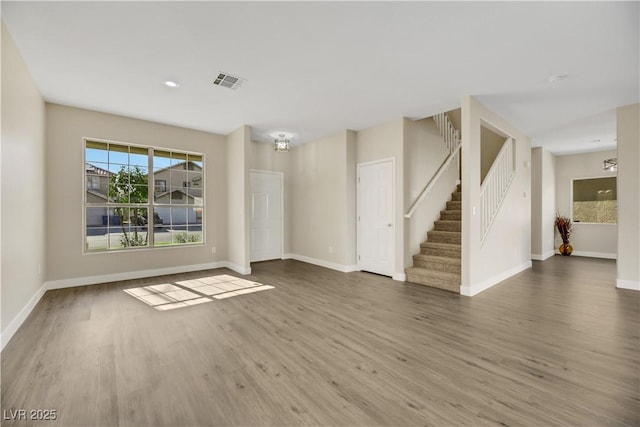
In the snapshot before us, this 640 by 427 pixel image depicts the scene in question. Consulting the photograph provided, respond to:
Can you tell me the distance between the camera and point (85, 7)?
7.30 feet

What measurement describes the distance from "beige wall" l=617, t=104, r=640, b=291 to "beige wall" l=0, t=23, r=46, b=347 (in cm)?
762

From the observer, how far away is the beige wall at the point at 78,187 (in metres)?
4.21

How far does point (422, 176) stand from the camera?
17.3 ft

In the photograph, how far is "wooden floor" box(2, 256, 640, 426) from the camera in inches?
66.8

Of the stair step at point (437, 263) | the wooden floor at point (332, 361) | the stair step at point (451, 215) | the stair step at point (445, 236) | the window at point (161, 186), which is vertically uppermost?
the window at point (161, 186)

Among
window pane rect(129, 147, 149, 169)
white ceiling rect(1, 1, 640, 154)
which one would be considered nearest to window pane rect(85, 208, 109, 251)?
window pane rect(129, 147, 149, 169)

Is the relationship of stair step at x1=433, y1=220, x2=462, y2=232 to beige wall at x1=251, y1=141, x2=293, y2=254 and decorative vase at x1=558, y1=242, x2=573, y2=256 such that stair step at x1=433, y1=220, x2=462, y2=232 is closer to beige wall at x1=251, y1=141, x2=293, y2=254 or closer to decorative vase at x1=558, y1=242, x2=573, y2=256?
beige wall at x1=251, y1=141, x2=293, y2=254

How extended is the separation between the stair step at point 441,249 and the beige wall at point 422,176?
120 mm

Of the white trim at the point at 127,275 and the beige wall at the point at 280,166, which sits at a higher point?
the beige wall at the point at 280,166

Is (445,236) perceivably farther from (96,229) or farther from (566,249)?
(96,229)

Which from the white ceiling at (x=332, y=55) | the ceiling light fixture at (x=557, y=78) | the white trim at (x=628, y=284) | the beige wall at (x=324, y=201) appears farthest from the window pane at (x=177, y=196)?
the white trim at (x=628, y=284)

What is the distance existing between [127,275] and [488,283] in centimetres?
594

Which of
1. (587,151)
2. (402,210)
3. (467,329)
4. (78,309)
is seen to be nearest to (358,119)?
(402,210)

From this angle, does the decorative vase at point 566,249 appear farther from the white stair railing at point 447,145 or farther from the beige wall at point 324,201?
the beige wall at point 324,201
